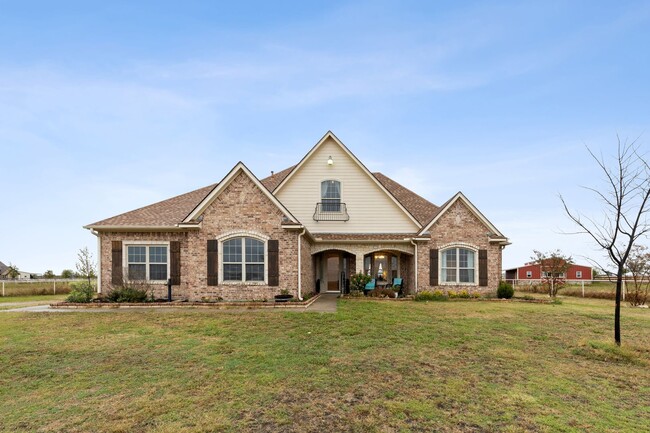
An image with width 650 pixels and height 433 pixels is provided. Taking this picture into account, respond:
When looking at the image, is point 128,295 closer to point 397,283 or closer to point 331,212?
point 331,212

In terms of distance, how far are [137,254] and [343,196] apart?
10.3 meters

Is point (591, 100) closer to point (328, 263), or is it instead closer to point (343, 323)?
point (343, 323)

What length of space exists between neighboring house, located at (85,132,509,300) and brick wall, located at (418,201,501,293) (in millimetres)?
51

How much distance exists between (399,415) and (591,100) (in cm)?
1586

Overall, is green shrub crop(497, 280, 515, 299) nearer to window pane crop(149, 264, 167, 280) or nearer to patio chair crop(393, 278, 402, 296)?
patio chair crop(393, 278, 402, 296)

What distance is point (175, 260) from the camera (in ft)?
51.4

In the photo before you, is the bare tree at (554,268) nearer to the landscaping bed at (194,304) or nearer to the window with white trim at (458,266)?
the window with white trim at (458,266)

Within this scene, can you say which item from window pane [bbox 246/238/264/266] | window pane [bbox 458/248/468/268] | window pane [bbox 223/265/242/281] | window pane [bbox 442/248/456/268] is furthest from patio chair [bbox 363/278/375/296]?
window pane [bbox 223/265/242/281]

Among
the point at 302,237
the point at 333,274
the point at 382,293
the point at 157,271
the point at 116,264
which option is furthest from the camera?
the point at 333,274

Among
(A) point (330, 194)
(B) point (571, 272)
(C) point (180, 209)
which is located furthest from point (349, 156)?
(B) point (571, 272)

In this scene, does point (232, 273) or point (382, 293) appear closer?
point (232, 273)

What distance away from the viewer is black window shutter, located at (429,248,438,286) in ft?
59.5

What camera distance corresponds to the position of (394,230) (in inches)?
757

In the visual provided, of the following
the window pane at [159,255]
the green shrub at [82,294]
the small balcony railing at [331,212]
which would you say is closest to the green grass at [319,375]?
the green shrub at [82,294]
